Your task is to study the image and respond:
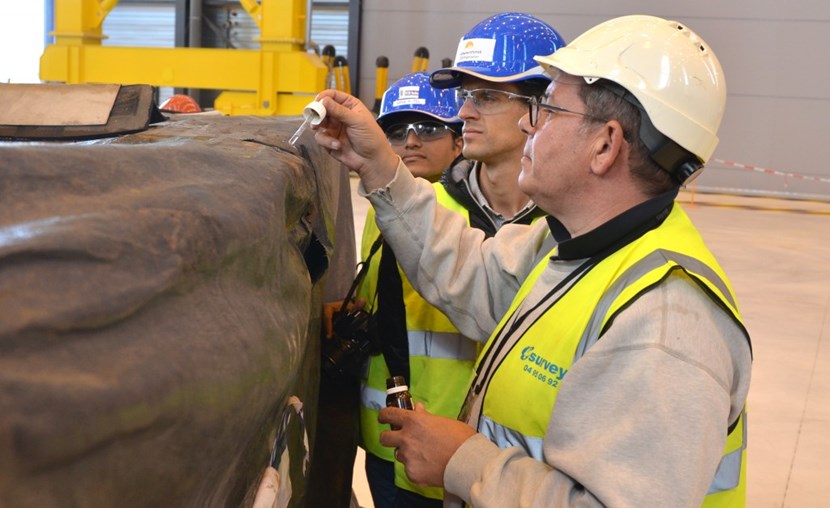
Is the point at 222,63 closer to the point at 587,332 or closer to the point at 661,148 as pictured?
the point at 661,148

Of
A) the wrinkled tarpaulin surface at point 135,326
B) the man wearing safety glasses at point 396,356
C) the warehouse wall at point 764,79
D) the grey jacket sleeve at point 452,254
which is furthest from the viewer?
the warehouse wall at point 764,79

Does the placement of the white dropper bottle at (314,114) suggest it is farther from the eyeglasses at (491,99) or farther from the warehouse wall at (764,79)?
the warehouse wall at (764,79)

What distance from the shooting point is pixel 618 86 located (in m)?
1.43

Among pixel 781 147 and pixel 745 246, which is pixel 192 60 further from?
pixel 781 147

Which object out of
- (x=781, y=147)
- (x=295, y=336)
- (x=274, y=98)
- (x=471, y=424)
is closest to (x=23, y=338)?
(x=295, y=336)

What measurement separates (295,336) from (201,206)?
0.18m

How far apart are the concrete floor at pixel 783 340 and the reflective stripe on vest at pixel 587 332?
203 cm

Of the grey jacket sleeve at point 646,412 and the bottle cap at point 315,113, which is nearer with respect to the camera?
the grey jacket sleeve at point 646,412

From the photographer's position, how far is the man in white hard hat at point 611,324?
1.14 metres

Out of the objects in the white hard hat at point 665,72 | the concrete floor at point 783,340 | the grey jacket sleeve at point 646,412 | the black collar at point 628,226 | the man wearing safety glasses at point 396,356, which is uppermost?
the white hard hat at point 665,72

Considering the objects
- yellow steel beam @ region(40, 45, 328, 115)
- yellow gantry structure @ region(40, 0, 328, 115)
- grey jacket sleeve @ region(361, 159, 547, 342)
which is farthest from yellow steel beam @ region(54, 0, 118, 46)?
grey jacket sleeve @ region(361, 159, 547, 342)

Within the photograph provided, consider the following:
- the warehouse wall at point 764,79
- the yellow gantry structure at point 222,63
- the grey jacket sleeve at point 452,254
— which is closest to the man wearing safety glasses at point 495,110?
the grey jacket sleeve at point 452,254

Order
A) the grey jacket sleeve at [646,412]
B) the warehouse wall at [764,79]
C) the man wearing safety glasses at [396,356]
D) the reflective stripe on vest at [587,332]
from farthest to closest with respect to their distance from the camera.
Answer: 1. the warehouse wall at [764,79]
2. the man wearing safety glasses at [396,356]
3. the reflective stripe on vest at [587,332]
4. the grey jacket sleeve at [646,412]

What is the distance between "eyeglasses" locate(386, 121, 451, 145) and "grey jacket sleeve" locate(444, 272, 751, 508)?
1.64 meters
